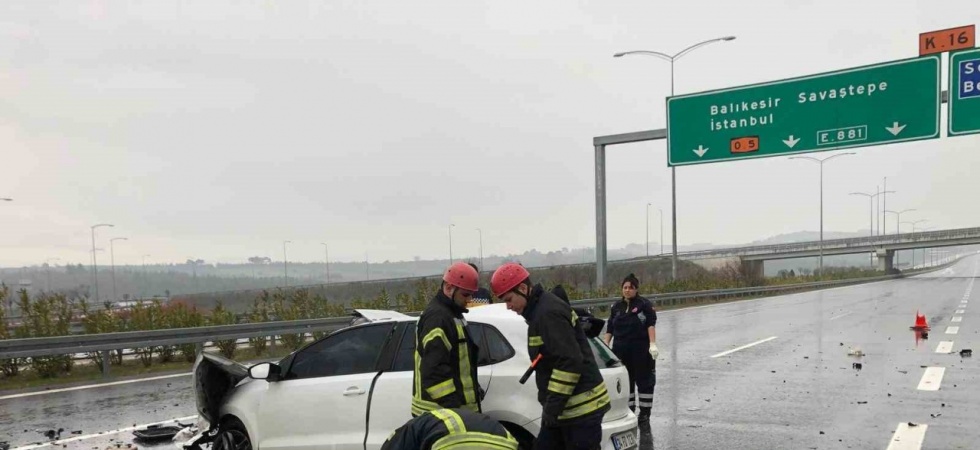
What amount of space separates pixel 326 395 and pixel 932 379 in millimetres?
9528

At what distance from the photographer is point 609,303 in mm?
24062

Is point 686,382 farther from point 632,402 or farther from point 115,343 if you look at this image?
point 115,343

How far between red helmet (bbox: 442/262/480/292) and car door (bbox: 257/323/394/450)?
46.6 inches

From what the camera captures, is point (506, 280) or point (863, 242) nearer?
point (506, 280)

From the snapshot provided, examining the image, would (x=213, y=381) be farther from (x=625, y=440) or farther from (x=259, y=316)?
(x=259, y=316)

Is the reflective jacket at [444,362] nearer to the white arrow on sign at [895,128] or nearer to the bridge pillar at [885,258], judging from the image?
the white arrow on sign at [895,128]

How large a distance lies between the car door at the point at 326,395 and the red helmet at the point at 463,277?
1.18 metres

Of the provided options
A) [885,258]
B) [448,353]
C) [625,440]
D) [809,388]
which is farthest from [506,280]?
[885,258]

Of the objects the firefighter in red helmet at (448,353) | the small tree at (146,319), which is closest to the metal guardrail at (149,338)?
the small tree at (146,319)

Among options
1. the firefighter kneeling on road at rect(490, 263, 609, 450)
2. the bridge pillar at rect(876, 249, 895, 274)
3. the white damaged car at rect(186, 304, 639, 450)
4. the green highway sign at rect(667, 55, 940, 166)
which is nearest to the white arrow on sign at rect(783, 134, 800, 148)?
the green highway sign at rect(667, 55, 940, 166)

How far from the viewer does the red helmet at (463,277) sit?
423 centimetres

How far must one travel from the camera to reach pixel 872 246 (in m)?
78.8

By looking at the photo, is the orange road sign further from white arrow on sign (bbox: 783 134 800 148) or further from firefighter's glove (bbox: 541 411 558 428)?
firefighter's glove (bbox: 541 411 558 428)

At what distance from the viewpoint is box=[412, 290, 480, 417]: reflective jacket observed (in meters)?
4.05
